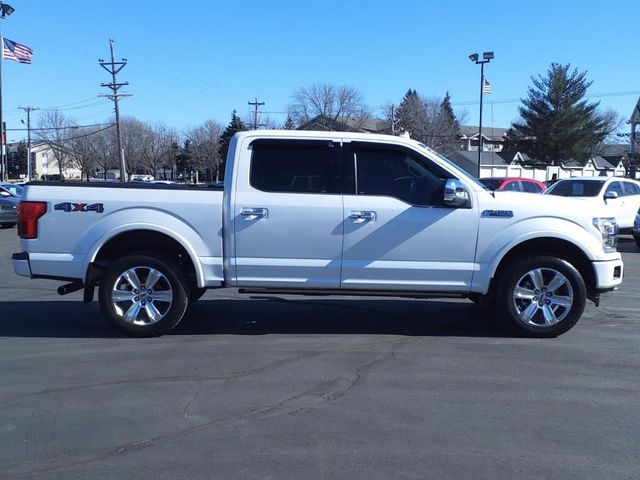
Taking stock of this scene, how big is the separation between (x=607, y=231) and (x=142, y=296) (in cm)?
499

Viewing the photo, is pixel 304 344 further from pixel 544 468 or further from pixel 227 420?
pixel 544 468

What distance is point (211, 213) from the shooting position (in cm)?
670

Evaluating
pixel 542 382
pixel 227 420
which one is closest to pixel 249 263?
pixel 227 420

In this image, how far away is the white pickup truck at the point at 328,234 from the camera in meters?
6.65

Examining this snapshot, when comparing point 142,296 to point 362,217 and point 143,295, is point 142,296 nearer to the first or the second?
point 143,295

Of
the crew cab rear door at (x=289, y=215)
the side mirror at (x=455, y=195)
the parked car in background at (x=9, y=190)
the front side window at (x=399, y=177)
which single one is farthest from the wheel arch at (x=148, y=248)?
the parked car in background at (x=9, y=190)

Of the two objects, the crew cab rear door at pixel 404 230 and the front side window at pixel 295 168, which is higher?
the front side window at pixel 295 168

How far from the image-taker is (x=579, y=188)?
17.2 meters

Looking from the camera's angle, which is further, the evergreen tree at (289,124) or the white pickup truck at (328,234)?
the evergreen tree at (289,124)

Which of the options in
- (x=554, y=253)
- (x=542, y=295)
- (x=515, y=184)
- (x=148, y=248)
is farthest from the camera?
(x=515, y=184)

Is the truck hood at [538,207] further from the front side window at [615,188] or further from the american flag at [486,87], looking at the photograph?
the american flag at [486,87]

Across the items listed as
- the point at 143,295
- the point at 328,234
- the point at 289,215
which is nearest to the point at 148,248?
the point at 143,295

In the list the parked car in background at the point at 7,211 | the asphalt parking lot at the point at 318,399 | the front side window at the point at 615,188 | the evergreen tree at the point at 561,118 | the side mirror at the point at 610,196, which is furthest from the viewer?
the evergreen tree at the point at 561,118

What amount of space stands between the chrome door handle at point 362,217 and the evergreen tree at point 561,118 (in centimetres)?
5683
